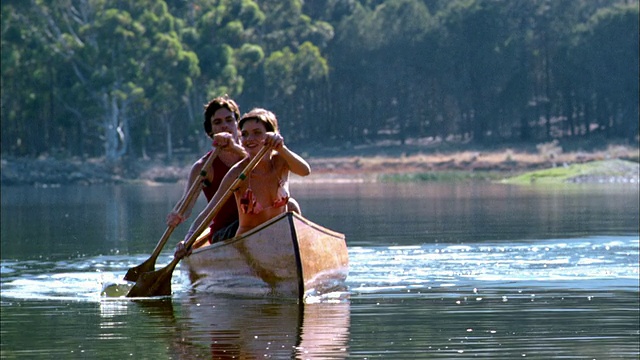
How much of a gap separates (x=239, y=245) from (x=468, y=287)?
3.09 m

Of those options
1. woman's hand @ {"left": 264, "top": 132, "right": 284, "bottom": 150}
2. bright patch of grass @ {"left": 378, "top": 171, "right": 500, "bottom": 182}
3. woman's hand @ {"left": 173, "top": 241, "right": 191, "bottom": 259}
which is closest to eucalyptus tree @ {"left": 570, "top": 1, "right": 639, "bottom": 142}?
bright patch of grass @ {"left": 378, "top": 171, "right": 500, "bottom": 182}

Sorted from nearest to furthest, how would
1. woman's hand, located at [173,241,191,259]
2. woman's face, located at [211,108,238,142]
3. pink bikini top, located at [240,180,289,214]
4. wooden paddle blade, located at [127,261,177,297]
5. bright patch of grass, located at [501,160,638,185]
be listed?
pink bikini top, located at [240,180,289,214], woman's face, located at [211,108,238,142], woman's hand, located at [173,241,191,259], wooden paddle blade, located at [127,261,177,297], bright patch of grass, located at [501,160,638,185]

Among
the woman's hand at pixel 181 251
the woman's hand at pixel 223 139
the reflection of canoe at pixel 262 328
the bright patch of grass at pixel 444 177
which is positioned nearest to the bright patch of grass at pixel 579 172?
the bright patch of grass at pixel 444 177

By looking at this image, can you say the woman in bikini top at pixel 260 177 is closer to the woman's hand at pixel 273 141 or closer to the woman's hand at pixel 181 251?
the woman's hand at pixel 273 141

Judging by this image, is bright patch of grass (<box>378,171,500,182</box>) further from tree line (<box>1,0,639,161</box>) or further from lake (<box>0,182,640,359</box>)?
lake (<box>0,182,640,359</box>)

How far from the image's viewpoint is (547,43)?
8838 cm

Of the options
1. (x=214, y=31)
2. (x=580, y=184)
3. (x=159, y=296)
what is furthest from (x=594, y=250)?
(x=214, y=31)

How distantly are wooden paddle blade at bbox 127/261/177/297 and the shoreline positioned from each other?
2128 inches

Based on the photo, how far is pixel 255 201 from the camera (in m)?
16.7

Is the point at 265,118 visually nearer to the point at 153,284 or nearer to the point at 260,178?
the point at 260,178

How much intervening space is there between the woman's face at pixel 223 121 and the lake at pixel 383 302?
6.29 ft

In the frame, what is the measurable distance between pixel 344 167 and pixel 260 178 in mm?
62736

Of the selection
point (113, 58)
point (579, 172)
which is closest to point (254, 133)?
point (579, 172)

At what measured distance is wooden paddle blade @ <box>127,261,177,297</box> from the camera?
58.6 feet
